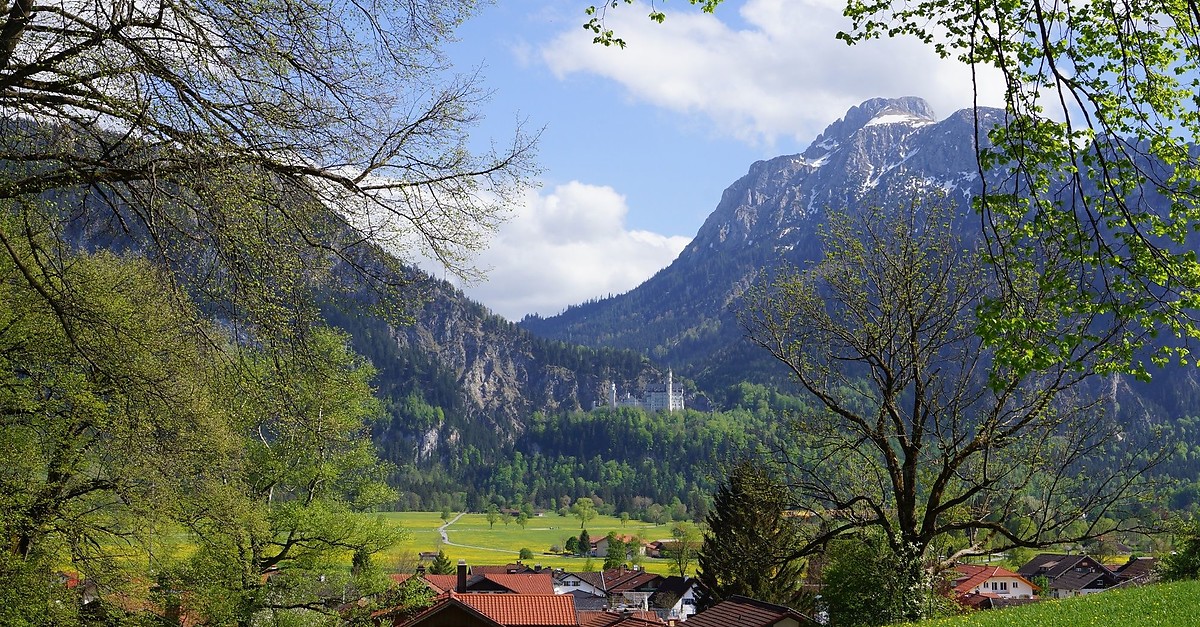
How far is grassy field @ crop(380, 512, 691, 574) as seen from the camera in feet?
382

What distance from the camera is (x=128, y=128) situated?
5.93 meters

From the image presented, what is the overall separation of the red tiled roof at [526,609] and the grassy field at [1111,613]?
22.8 m

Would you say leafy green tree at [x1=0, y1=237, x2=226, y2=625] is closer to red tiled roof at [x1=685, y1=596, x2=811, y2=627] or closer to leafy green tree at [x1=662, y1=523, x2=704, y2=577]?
red tiled roof at [x1=685, y1=596, x2=811, y2=627]

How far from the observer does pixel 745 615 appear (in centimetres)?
2309

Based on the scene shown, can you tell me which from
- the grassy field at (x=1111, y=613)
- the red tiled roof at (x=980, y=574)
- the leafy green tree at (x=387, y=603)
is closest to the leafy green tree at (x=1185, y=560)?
the grassy field at (x=1111, y=613)

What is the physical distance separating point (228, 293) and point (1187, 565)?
91.6ft

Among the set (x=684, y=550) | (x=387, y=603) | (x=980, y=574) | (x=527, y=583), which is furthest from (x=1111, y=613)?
(x=684, y=550)

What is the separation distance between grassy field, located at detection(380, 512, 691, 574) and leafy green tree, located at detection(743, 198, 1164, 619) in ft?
278

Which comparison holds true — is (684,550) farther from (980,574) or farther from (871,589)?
(871,589)

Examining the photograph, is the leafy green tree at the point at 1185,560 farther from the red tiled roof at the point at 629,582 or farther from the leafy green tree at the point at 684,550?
the red tiled roof at the point at 629,582

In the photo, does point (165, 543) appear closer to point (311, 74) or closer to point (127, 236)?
point (127, 236)

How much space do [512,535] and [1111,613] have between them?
146m

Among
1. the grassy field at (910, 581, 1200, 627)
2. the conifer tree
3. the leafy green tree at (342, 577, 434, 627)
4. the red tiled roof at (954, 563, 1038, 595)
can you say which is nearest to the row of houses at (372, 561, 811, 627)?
the leafy green tree at (342, 577, 434, 627)

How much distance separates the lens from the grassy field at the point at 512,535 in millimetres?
116438
